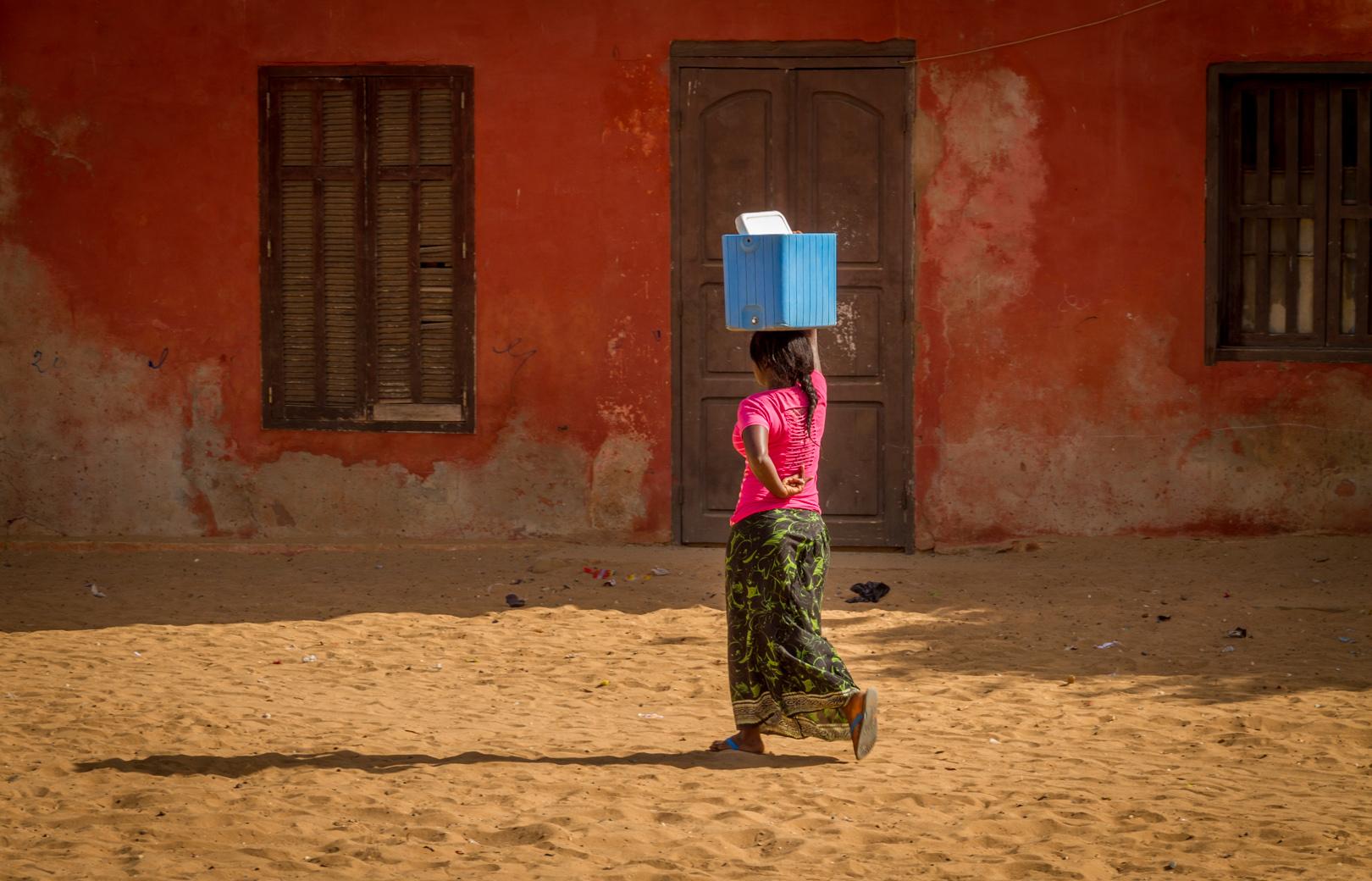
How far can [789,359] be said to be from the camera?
4789 millimetres

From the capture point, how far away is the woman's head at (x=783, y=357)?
4789 mm

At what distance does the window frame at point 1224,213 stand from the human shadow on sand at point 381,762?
476 cm

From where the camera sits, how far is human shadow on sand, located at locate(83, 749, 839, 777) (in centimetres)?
469

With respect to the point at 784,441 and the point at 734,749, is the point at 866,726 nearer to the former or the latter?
the point at 734,749

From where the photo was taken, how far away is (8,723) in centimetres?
524

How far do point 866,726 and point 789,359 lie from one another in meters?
1.15

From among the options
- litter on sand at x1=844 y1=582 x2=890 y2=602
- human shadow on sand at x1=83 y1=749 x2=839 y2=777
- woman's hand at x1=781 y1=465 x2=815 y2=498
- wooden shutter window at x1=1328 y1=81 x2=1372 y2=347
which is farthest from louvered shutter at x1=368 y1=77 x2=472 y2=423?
wooden shutter window at x1=1328 y1=81 x2=1372 y2=347

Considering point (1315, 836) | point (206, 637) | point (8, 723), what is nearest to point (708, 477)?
point (206, 637)

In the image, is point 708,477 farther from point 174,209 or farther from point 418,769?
point 418,769

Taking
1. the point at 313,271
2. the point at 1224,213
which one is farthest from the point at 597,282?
the point at 1224,213

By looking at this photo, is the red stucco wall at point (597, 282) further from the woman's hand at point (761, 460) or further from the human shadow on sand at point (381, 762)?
the woman's hand at point (761, 460)

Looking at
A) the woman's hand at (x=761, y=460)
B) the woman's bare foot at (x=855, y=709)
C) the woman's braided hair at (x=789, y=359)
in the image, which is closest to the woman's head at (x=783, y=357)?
the woman's braided hair at (x=789, y=359)

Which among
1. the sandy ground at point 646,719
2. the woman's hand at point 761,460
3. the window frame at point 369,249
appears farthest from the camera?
the window frame at point 369,249

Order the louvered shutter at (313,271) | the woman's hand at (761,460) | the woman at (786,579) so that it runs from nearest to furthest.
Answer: the woman's hand at (761,460) < the woman at (786,579) < the louvered shutter at (313,271)
